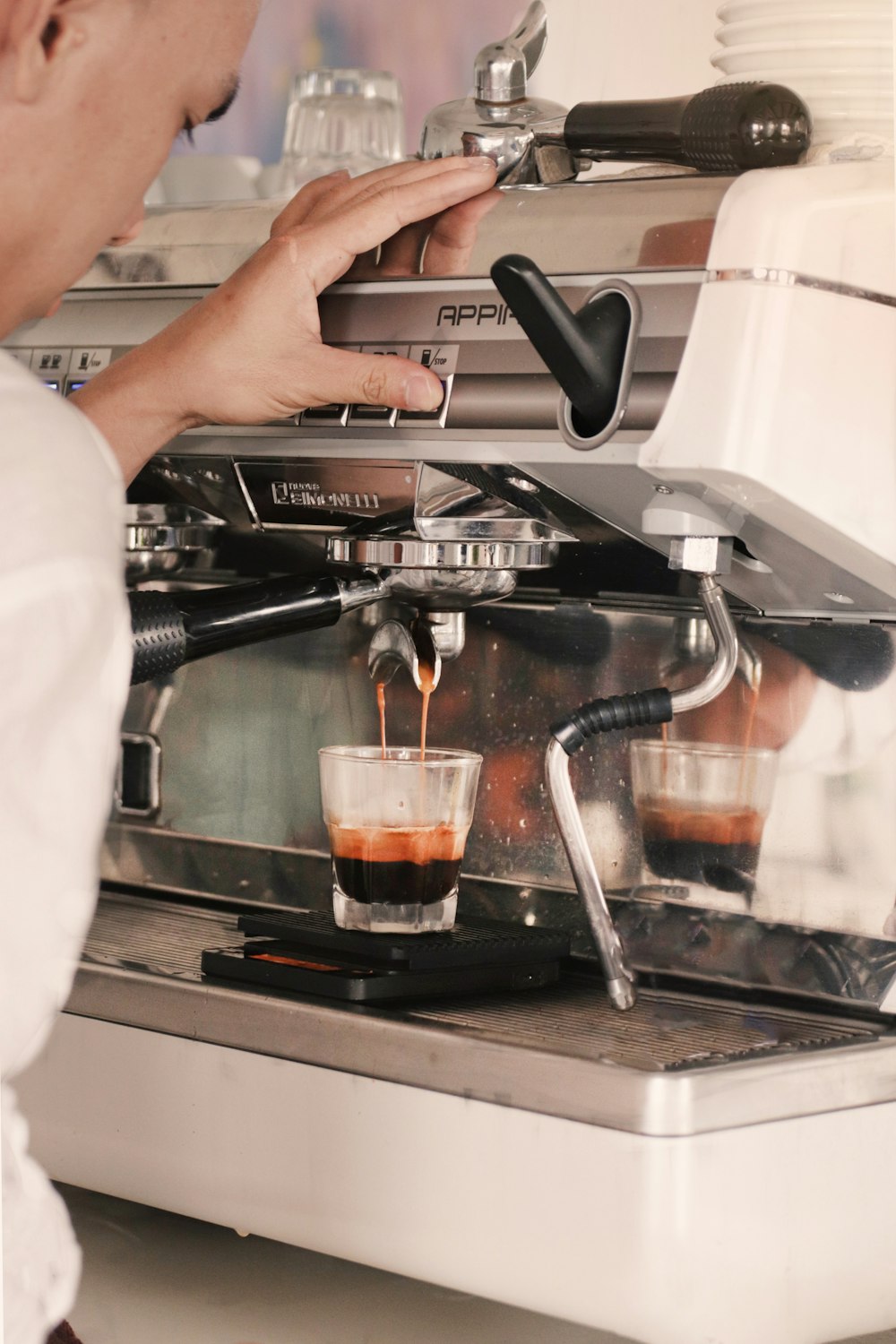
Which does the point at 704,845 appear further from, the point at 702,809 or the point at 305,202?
the point at 305,202

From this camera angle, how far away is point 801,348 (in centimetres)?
64

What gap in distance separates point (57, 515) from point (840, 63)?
0.51 metres

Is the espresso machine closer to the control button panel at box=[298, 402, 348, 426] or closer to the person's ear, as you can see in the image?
the control button panel at box=[298, 402, 348, 426]

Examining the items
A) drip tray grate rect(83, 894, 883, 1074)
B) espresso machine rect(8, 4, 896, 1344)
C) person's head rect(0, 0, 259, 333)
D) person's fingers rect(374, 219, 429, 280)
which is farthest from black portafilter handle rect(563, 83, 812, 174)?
drip tray grate rect(83, 894, 883, 1074)

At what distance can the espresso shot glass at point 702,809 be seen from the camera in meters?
0.88

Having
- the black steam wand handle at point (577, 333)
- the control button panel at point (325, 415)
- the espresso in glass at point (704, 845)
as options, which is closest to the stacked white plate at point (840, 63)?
the black steam wand handle at point (577, 333)

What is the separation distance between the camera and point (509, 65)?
2.73ft

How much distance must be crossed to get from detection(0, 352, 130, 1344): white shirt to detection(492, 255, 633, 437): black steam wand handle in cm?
28

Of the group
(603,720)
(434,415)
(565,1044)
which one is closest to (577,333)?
(434,415)

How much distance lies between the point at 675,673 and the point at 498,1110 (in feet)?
0.95

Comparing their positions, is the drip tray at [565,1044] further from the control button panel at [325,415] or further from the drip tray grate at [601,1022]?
the control button panel at [325,415]

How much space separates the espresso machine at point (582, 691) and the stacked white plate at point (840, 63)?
3 cm

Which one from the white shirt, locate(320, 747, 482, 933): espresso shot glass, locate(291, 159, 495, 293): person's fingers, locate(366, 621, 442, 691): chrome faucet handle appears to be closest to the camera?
the white shirt

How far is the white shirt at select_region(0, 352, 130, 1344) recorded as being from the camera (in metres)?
0.36
